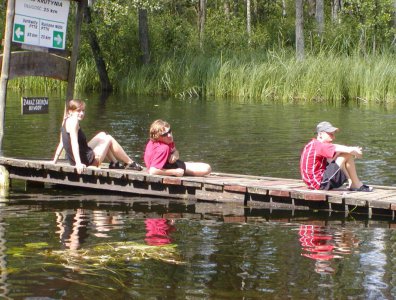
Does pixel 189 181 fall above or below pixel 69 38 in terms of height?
below

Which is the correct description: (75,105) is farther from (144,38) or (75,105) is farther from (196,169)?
(144,38)

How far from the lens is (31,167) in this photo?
1438cm

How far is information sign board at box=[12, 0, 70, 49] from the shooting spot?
1445 cm

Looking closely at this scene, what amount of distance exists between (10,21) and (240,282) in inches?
288

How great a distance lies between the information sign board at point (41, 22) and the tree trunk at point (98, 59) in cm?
2324

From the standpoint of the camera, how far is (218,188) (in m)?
→ 12.9

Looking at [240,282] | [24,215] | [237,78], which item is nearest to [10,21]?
[24,215]

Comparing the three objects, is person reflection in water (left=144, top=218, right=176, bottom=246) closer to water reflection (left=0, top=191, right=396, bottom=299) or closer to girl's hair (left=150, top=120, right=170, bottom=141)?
water reflection (left=0, top=191, right=396, bottom=299)

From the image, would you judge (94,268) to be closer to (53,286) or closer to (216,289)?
(53,286)

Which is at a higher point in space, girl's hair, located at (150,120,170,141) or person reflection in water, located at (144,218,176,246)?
girl's hair, located at (150,120,170,141)

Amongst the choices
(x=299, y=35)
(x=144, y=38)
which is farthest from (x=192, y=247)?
(x=144, y=38)

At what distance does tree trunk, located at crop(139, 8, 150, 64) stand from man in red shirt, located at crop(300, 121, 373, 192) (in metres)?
27.2

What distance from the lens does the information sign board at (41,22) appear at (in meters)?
14.4

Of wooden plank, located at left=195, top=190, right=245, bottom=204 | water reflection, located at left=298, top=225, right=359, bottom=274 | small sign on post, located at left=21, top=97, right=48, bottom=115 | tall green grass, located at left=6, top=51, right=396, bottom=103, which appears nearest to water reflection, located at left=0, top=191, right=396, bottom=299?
water reflection, located at left=298, top=225, right=359, bottom=274
